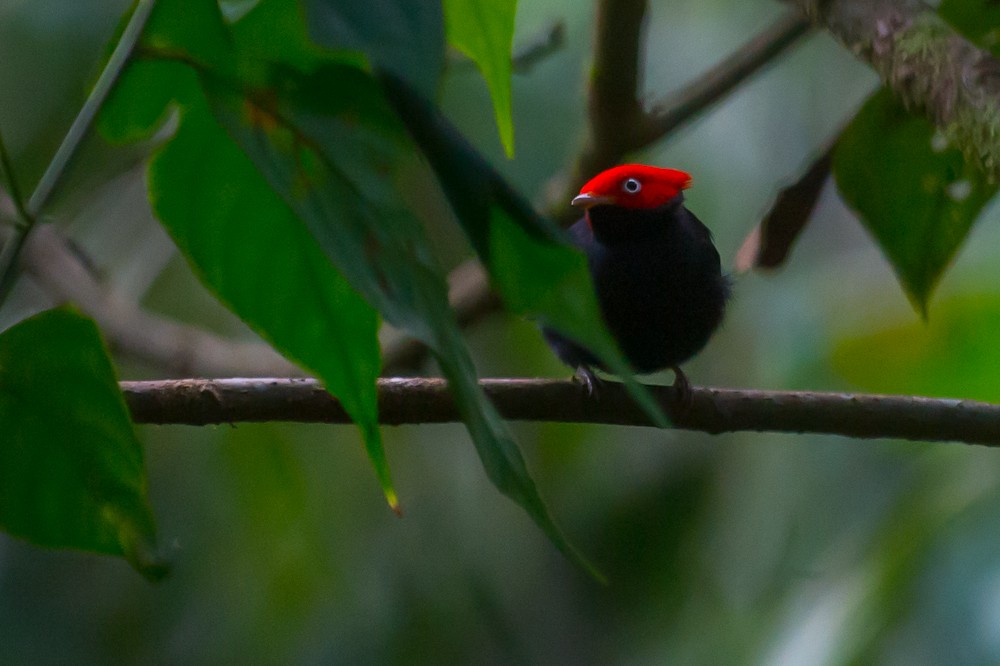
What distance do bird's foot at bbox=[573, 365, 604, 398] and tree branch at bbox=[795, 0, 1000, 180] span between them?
67 centimetres

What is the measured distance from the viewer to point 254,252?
39.9 inches

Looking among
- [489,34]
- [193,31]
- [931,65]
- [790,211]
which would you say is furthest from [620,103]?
[193,31]

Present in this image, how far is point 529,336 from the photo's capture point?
4.00 m

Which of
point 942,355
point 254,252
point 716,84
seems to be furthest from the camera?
point 942,355

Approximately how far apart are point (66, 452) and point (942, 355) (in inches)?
107

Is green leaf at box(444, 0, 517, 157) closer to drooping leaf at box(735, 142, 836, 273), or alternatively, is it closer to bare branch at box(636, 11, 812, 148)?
drooping leaf at box(735, 142, 836, 273)

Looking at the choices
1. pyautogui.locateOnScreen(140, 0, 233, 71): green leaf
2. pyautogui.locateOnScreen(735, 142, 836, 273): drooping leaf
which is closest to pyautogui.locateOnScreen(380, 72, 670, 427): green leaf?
pyautogui.locateOnScreen(140, 0, 233, 71): green leaf

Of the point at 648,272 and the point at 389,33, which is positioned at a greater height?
the point at 389,33

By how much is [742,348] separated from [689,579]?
96cm

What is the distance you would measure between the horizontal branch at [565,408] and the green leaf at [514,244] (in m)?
0.91

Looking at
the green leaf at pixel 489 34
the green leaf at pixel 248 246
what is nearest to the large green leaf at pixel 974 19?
the green leaf at pixel 489 34

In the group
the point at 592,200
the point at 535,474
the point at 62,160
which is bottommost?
the point at 535,474

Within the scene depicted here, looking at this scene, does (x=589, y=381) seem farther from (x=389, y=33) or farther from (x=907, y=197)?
(x=389, y=33)

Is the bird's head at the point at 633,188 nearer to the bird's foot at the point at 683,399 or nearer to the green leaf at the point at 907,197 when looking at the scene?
the bird's foot at the point at 683,399
